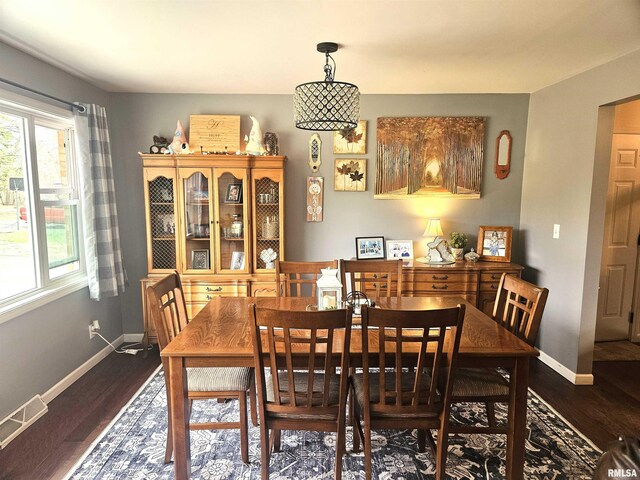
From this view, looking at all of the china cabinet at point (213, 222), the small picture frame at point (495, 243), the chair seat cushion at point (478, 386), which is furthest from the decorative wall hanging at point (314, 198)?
the chair seat cushion at point (478, 386)

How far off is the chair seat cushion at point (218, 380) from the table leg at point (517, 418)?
1.34 metres

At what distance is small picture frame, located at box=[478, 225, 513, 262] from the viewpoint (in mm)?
3768

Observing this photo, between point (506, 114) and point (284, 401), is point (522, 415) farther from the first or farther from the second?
point (506, 114)

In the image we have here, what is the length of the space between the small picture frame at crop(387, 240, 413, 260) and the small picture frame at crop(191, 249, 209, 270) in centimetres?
177

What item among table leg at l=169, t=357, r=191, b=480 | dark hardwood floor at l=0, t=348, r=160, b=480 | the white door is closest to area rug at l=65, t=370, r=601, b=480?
dark hardwood floor at l=0, t=348, r=160, b=480

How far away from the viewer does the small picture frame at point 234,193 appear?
3.64 metres

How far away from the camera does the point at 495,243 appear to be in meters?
3.82

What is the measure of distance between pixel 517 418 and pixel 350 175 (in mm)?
2566

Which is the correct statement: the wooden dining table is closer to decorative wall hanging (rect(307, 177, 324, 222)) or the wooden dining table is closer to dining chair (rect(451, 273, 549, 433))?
dining chair (rect(451, 273, 549, 433))

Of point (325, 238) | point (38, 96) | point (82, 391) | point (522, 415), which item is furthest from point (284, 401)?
point (38, 96)

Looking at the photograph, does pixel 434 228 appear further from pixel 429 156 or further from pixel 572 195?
pixel 572 195

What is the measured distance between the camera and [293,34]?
92.7 inches

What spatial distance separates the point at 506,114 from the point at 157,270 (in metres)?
3.65

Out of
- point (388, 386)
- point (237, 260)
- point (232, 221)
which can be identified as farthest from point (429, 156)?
point (388, 386)
